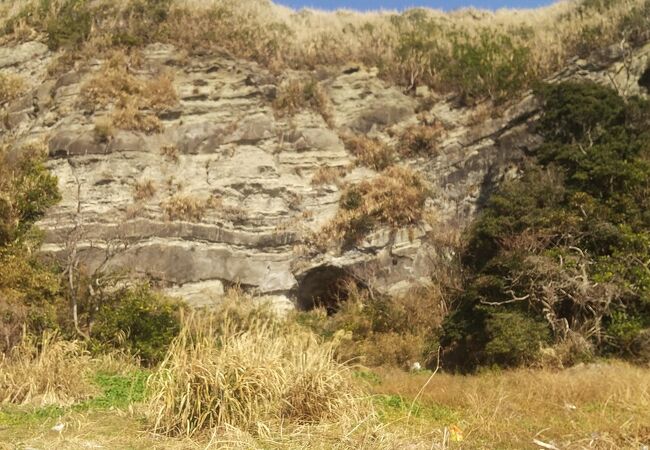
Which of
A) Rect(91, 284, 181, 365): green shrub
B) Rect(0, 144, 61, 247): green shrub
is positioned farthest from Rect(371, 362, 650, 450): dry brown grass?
Rect(0, 144, 61, 247): green shrub

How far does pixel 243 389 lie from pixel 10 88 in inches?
864

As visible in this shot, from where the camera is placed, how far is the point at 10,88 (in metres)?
23.9

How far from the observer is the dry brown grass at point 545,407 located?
6426 mm

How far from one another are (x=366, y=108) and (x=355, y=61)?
3088mm

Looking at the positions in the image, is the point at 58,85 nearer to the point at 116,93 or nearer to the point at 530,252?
the point at 116,93

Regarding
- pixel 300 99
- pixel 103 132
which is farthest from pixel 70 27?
pixel 300 99

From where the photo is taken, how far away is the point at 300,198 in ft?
68.5

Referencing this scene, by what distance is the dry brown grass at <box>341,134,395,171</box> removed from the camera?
2181 centimetres

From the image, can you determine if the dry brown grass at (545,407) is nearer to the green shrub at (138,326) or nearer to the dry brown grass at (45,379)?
the dry brown grass at (45,379)

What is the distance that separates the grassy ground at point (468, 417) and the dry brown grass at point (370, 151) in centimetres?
1205

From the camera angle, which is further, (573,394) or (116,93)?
(116,93)

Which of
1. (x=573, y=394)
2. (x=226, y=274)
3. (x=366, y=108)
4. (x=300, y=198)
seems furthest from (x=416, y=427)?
(x=366, y=108)

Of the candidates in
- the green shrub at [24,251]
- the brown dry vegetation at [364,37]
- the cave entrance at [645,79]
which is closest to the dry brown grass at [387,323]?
the green shrub at [24,251]

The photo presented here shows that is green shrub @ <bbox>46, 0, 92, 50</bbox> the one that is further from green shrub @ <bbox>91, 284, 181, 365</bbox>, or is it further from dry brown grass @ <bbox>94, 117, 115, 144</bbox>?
green shrub @ <bbox>91, 284, 181, 365</bbox>
